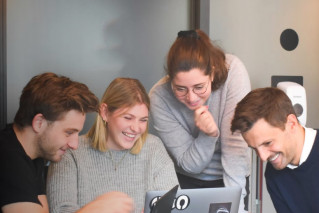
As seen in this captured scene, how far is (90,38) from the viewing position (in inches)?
102

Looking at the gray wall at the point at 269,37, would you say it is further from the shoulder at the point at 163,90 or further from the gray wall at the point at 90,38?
the shoulder at the point at 163,90

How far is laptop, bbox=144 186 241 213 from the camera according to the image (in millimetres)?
1396

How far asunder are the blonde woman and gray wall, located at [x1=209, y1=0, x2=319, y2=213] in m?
1.20

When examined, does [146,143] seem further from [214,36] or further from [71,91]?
[214,36]

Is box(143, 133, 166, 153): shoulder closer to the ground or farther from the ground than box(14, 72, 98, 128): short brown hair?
closer to the ground

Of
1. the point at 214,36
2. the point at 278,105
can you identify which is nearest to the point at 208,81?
the point at 278,105

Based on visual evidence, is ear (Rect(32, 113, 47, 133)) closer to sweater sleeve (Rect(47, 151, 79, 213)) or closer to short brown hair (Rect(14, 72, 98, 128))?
short brown hair (Rect(14, 72, 98, 128))

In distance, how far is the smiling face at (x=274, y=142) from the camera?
1754 millimetres

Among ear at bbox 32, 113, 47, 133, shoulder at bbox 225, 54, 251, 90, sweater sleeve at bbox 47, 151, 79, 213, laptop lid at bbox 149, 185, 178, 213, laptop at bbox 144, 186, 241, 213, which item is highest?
shoulder at bbox 225, 54, 251, 90

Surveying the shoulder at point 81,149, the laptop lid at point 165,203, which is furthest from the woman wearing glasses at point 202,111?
the laptop lid at point 165,203

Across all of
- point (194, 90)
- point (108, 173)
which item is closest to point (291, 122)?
point (194, 90)

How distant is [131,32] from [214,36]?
626mm

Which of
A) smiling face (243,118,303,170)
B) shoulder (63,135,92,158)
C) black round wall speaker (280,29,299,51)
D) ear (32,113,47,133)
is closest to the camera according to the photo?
ear (32,113,47,133)

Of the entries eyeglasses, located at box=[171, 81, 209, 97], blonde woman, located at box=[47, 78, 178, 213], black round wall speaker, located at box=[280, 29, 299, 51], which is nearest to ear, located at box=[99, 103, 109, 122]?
blonde woman, located at box=[47, 78, 178, 213]
